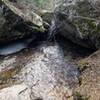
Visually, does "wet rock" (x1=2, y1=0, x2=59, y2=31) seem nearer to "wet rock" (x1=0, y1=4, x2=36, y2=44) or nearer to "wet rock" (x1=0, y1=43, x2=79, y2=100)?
"wet rock" (x1=0, y1=4, x2=36, y2=44)

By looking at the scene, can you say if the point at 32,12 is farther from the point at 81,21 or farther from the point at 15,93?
the point at 15,93

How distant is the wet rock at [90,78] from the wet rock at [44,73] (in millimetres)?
249

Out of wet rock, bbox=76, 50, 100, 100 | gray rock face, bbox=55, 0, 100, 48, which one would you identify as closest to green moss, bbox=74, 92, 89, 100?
wet rock, bbox=76, 50, 100, 100

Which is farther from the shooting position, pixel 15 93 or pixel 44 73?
pixel 44 73

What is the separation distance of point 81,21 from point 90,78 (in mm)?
1915

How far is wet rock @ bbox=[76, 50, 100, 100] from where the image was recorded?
530 centimetres

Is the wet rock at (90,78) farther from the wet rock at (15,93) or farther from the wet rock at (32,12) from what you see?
the wet rock at (32,12)

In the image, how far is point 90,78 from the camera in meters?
5.75

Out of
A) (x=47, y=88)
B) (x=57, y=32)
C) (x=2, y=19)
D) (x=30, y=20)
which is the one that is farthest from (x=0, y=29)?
(x=47, y=88)

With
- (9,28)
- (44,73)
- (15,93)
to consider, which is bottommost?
(44,73)

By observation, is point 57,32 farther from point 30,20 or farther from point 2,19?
point 2,19

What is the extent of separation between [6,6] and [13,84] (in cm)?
244

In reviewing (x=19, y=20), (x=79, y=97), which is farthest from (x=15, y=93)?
(x=19, y=20)

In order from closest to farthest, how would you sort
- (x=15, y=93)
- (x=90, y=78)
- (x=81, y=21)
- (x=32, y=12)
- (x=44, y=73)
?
(x=15, y=93) < (x=90, y=78) < (x=44, y=73) < (x=81, y=21) < (x=32, y=12)
